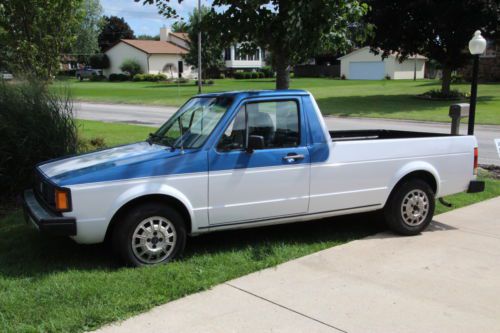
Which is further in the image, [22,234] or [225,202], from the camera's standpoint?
[22,234]

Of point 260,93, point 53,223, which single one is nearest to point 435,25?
point 260,93

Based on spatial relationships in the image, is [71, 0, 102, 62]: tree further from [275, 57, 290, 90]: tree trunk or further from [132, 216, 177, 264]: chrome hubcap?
[132, 216, 177, 264]: chrome hubcap

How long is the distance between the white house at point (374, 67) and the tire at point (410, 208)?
2434 inches

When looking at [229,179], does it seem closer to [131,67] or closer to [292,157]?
[292,157]

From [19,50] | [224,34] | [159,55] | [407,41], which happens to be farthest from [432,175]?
[159,55]

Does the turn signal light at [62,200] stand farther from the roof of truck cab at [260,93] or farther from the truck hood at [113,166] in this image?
the roof of truck cab at [260,93]

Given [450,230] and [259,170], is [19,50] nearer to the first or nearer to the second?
[259,170]

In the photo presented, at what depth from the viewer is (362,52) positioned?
67.1m

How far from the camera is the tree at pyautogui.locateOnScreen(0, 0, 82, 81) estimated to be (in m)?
10.8

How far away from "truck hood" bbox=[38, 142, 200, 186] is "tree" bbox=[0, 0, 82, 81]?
646 centimetres

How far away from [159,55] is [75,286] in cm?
7484

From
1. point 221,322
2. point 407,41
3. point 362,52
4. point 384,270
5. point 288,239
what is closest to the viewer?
point 221,322

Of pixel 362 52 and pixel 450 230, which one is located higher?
pixel 362 52

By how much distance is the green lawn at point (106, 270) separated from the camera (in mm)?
3900
